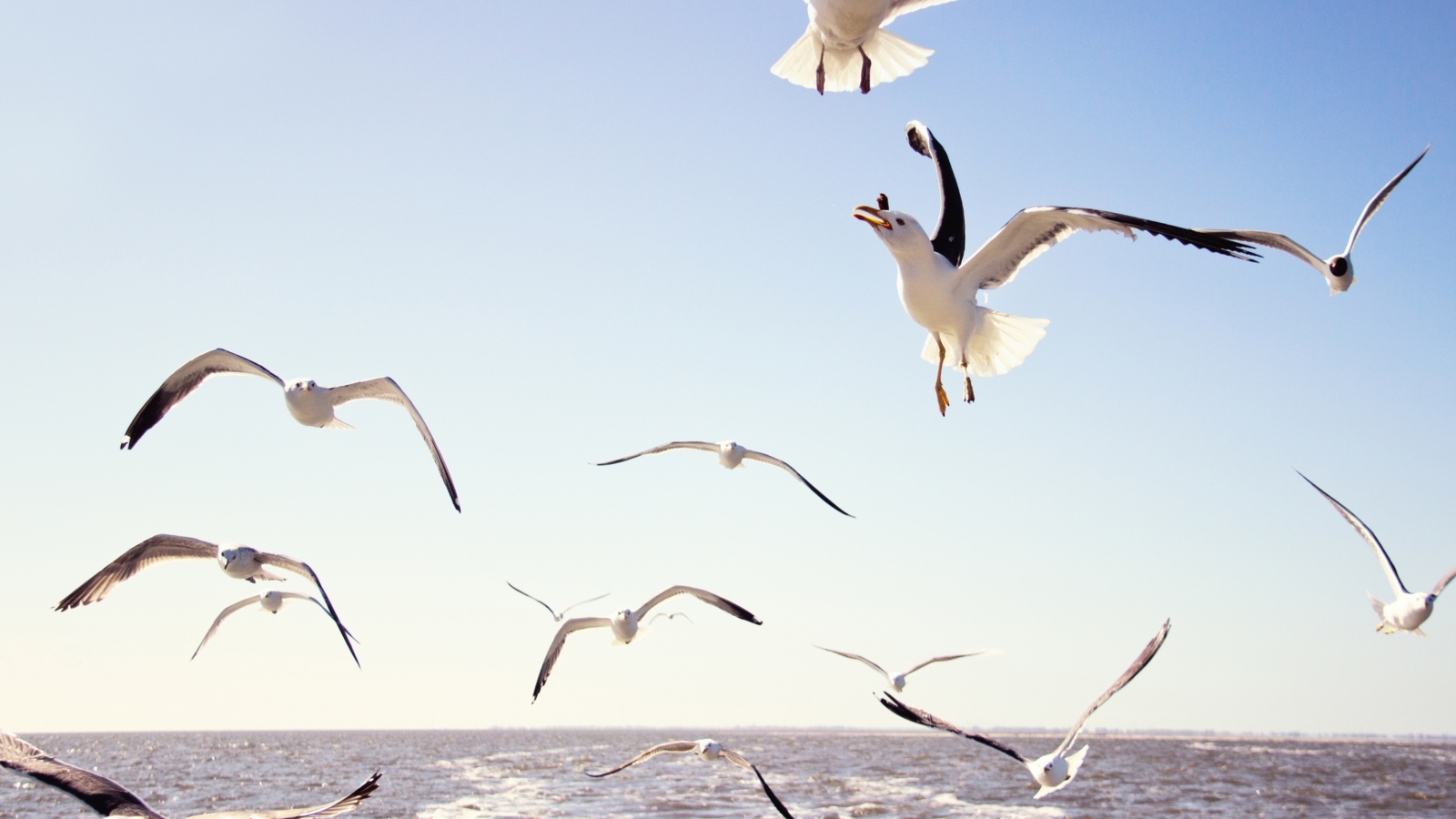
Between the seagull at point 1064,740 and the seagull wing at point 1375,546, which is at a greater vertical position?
the seagull wing at point 1375,546

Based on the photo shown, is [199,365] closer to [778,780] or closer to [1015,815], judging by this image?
[1015,815]


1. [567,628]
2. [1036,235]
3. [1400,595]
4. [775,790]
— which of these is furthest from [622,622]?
[775,790]

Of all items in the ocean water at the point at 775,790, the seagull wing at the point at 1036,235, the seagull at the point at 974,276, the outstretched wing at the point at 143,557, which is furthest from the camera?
the ocean water at the point at 775,790

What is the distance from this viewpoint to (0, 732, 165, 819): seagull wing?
590 centimetres

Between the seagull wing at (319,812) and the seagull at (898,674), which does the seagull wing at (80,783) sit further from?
the seagull at (898,674)

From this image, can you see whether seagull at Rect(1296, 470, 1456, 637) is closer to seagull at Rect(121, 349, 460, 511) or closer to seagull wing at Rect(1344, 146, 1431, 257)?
seagull wing at Rect(1344, 146, 1431, 257)

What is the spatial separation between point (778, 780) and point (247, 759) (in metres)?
30.3

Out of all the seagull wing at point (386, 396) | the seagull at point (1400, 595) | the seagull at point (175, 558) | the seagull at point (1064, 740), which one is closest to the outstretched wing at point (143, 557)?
the seagull at point (175, 558)

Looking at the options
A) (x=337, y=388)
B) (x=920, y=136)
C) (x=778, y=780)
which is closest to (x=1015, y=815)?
(x=778, y=780)

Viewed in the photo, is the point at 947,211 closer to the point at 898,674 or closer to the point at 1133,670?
the point at 1133,670

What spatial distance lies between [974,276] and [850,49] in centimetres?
173

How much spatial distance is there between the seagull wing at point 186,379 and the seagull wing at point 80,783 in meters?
2.49

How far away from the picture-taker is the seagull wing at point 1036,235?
5.75m

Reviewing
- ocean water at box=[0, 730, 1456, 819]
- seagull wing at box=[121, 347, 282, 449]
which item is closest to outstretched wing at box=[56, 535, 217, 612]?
seagull wing at box=[121, 347, 282, 449]
